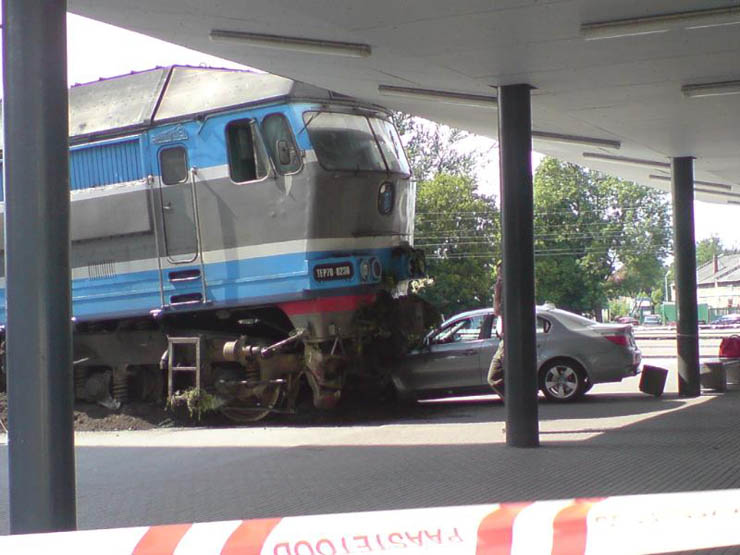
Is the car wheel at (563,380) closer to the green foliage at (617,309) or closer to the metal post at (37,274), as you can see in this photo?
the metal post at (37,274)

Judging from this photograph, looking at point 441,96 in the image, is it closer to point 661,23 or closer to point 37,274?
point 661,23

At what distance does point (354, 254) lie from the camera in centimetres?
1303

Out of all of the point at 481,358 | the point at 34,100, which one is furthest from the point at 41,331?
the point at 481,358

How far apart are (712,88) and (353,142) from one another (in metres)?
4.98

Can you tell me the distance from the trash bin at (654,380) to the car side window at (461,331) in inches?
113

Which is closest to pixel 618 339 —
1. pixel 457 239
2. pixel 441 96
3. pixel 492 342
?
pixel 492 342

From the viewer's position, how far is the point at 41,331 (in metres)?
4.99

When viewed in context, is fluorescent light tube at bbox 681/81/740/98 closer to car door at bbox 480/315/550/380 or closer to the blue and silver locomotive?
the blue and silver locomotive

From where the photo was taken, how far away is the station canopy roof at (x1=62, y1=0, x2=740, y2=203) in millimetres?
7977

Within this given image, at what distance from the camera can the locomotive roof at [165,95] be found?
518 inches

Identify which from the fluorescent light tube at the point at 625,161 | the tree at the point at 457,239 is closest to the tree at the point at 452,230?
the tree at the point at 457,239

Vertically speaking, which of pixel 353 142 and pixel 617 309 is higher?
pixel 353 142

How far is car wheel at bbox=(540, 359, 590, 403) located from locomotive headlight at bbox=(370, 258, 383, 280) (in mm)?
3366

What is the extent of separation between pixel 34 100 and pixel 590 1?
4680 millimetres
